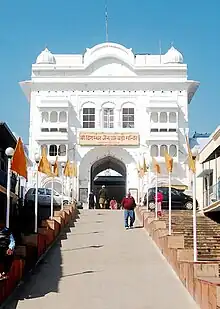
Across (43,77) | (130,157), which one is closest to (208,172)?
(130,157)

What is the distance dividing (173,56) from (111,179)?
14.2 m

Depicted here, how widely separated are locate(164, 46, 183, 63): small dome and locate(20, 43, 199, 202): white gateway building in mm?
380

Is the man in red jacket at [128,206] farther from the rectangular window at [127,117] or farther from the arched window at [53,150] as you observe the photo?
the rectangular window at [127,117]

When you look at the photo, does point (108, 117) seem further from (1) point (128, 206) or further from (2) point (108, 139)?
(1) point (128, 206)

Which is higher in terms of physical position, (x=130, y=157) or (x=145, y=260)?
(x=130, y=157)

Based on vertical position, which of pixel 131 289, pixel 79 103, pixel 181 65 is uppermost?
pixel 181 65

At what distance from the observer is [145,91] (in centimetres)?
4819

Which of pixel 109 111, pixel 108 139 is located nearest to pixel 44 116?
pixel 109 111

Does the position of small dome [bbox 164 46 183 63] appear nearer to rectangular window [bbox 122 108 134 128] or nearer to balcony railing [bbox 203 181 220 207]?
rectangular window [bbox 122 108 134 128]

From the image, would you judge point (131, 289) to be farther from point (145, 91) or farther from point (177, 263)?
point (145, 91)

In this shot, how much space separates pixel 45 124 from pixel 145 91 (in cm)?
905

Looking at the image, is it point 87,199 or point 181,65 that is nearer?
point 87,199

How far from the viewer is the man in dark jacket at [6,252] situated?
10.5m

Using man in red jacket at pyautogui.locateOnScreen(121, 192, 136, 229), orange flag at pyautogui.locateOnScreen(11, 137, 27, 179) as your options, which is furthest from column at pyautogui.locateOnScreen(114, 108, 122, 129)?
orange flag at pyautogui.locateOnScreen(11, 137, 27, 179)
